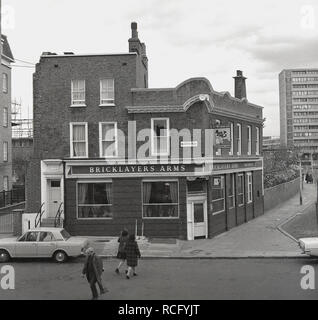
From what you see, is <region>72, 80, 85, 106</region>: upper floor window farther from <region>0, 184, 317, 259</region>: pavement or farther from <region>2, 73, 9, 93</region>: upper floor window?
<region>2, 73, 9, 93</region>: upper floor window

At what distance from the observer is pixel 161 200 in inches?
1072

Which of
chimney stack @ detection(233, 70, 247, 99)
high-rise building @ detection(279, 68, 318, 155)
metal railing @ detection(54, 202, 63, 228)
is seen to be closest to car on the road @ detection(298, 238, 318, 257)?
metal railing @ detection(54, 202, 63, 228)

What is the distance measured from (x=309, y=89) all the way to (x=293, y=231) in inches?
6406

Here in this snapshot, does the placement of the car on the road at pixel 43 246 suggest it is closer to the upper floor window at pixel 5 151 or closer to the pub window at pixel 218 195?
the pub window at pixel 218 195

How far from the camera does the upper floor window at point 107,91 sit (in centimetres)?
2778

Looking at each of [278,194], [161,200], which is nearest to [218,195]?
[161,200]

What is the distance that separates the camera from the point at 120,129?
27594 millimetres

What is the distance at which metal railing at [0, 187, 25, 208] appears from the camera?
42.4 metres

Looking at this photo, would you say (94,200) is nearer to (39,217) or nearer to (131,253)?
(39,217)

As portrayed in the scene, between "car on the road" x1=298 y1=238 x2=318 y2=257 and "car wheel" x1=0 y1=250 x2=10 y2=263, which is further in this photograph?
"car wheel" x1=0 y1=250 x2=10 y2=263

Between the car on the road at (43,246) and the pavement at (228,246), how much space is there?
6.49 ft

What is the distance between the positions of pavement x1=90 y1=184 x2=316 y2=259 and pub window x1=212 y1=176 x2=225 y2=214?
1541mm

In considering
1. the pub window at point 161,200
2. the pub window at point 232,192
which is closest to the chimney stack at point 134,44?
the pub window at point 161,200
